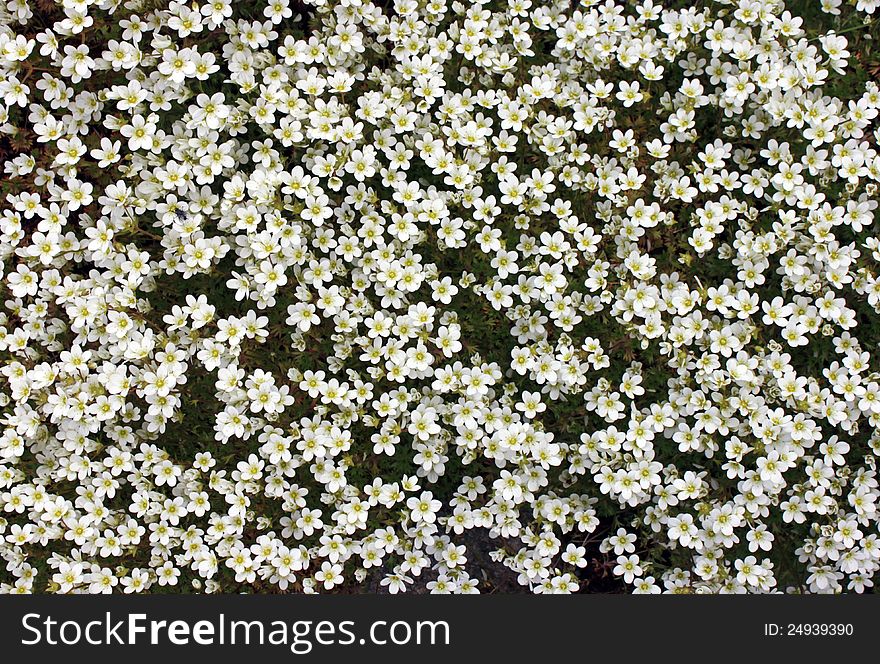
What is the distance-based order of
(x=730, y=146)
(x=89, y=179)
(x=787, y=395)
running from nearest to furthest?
1. (x=787, y=395)
2. (x=730, y=146)
3. (x=89, y=179)

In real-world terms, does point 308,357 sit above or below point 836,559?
above

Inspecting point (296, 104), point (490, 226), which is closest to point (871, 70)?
point (490, 226)

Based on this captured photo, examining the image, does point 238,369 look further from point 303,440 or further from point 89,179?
point 89,179

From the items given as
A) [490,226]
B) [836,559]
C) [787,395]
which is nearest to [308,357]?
[490,226]

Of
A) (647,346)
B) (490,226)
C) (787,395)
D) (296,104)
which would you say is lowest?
(787,395)

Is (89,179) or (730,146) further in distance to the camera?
(89,179)

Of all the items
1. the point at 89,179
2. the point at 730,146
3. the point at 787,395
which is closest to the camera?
the point at 787,395

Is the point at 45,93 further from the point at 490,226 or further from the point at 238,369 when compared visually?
the point at 490,226
